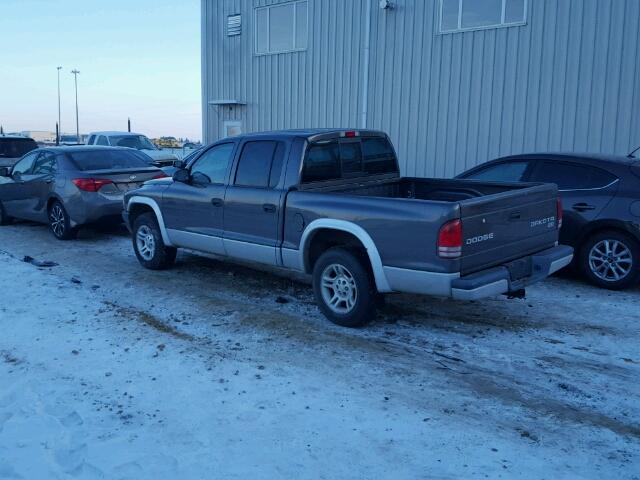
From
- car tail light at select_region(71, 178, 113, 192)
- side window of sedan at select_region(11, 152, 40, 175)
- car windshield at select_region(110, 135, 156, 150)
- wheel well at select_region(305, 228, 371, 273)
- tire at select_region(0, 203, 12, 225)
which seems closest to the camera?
wheel well at select_region(305, 228, 371, 273)

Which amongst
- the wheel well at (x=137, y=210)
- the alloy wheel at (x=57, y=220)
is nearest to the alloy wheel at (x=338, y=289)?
the wheel well at (x=137, y=210)

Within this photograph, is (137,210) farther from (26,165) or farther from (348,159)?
(26,165)

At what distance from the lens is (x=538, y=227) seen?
220 inches

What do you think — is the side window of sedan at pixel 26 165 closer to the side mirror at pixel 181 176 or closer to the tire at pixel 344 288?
the side mirror at pixel 181 176

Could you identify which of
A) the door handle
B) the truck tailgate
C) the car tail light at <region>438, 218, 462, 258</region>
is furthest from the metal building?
the car tail light at <region>438, 218, 462, 258</region>

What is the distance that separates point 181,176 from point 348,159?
201 centimetres

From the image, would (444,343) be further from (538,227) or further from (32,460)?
(32,460)

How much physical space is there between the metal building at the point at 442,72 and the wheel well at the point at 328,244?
6.69 metres

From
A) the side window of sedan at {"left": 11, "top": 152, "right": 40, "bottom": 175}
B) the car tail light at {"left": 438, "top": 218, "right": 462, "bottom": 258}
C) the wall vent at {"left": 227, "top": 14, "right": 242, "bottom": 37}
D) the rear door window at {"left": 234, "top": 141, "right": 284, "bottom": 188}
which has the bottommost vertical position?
the car tail light at {"left": 438, "top": 218, "right": 462, "bottom": 258}

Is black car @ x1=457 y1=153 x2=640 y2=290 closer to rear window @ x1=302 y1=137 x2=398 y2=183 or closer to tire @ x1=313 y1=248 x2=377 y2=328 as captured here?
rear window @ x1=302 y1=137 x2=398 y2=183

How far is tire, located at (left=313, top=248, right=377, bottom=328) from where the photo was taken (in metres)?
5.47

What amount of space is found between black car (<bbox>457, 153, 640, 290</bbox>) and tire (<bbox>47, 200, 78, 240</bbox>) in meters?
7.17

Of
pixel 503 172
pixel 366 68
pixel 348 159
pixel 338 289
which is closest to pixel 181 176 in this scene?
pixel 348 159

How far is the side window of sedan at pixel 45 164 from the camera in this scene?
10.3 m
